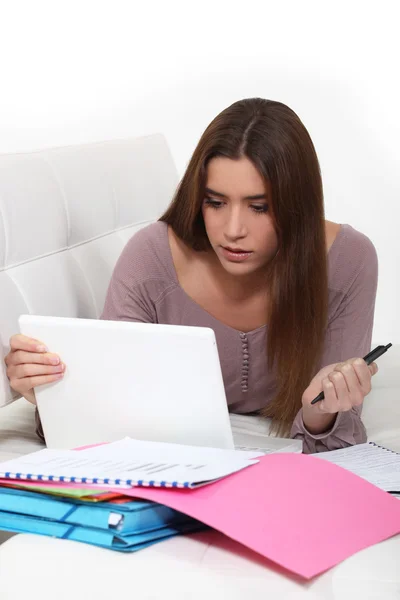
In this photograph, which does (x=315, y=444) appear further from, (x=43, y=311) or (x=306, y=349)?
(x=43, y=311)

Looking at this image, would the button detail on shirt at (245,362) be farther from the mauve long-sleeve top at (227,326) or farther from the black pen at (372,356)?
the black pen at (372,356)

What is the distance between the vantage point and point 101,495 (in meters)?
0.89

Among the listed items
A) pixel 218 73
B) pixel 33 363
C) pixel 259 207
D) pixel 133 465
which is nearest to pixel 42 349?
pixel 33 363

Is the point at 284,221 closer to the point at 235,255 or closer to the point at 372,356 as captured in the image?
the point at 235,255

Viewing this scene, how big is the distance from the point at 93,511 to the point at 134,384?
28cm

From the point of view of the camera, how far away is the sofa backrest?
1.47 metres

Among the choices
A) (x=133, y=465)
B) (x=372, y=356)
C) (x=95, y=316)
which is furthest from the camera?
(x=95, y=316)

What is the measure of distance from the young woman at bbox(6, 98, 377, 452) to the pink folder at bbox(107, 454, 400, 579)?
10.8 inches

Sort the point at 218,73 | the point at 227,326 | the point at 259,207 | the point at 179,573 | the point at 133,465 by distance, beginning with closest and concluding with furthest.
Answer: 1. the point at 179,573
2. the point at 133,465
3. the point at 259,207
4. the point at 227,326
5. the point at 218,73

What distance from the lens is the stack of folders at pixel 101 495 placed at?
2.91 ft

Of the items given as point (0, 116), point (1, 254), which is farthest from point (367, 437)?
point (0, 116)

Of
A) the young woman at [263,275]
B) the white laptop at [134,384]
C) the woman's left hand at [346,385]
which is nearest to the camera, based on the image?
the white laptop at [134,384]

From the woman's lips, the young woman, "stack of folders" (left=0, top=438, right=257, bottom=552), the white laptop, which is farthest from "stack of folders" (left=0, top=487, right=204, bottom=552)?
the woman's lips

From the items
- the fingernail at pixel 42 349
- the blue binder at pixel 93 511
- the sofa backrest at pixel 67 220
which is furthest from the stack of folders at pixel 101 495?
the sofa backrest at pixel 67 220
